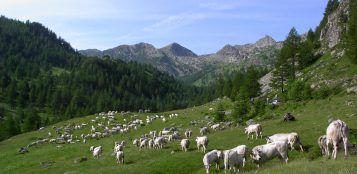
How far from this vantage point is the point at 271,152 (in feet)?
95.5

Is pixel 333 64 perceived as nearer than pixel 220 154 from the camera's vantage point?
No

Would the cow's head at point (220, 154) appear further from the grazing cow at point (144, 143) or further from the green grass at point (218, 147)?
the grazing cow at point (144, 143)

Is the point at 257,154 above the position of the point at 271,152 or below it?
below

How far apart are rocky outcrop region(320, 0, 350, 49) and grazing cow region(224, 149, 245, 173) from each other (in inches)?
3499

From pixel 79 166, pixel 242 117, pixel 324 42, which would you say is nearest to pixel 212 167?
pixel 79 166

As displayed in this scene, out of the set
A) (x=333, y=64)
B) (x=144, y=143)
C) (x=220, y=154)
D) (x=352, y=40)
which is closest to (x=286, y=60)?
(x=333, y=64)

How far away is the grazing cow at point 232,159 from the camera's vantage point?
98.5ft

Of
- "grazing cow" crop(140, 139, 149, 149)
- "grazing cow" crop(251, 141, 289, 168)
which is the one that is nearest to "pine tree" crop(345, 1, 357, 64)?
"grazing cow" crop(140, 139, 149, 149)

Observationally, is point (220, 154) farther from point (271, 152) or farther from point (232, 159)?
point (271, 152)

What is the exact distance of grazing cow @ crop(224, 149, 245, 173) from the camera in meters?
30.0

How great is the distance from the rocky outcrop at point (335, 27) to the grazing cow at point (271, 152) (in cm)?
8855

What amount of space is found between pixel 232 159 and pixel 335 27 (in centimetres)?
10268

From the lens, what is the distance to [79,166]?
A: 45344 millimetres

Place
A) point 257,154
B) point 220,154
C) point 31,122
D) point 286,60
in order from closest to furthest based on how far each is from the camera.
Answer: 1. point 257,154
2. point 220,154
3. point 286,60
4. point 31,122
